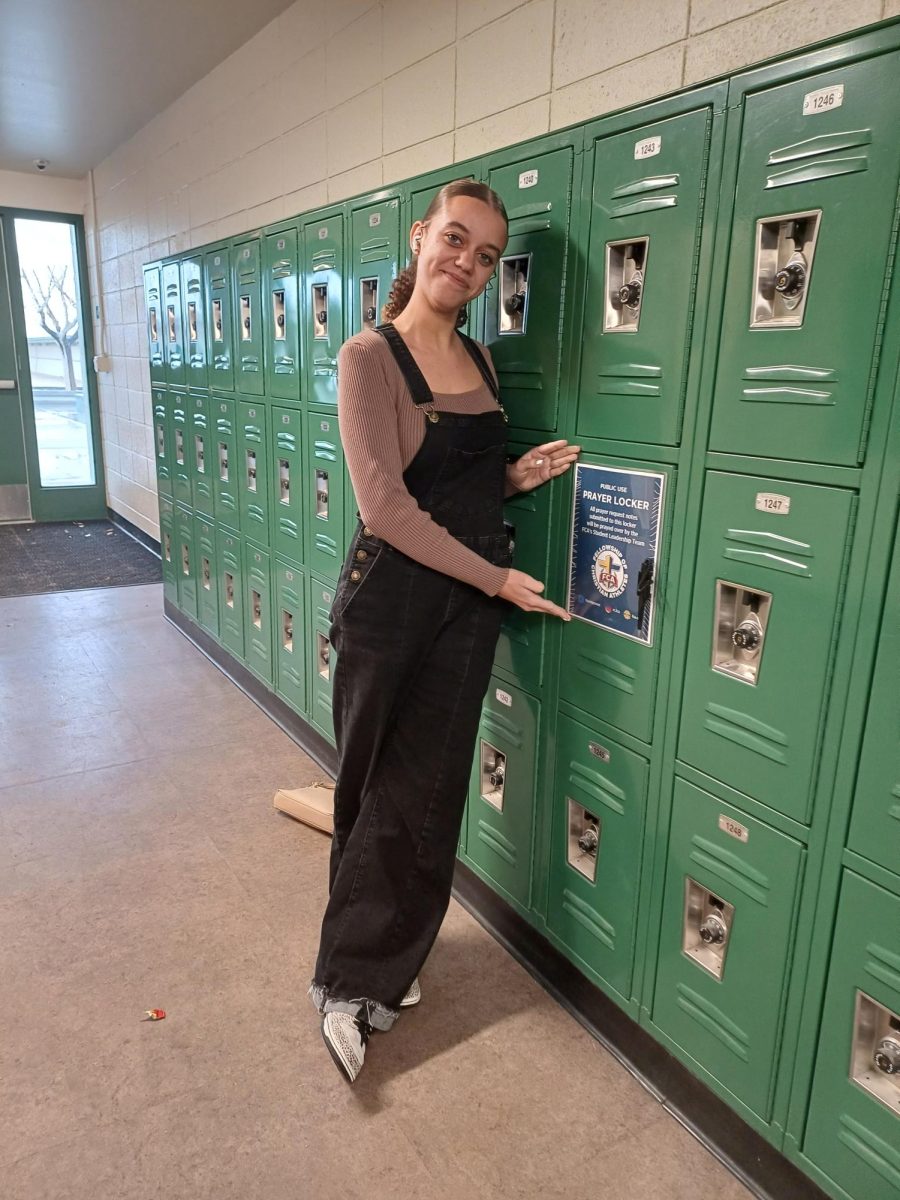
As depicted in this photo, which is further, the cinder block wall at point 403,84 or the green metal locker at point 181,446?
the green metal locker at point 181,446

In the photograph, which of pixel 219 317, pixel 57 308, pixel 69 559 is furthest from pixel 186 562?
pixel 57 308

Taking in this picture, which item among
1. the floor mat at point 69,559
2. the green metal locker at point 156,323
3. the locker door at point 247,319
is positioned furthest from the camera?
the floor mat at point 69,559

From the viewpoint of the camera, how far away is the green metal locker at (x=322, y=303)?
→ 2.78m

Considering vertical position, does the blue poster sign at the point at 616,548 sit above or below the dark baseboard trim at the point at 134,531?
above

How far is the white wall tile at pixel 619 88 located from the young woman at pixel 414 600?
0.37 meters

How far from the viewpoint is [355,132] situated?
112 inches

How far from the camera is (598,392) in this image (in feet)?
5.83

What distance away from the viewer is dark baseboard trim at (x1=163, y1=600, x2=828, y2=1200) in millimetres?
1588

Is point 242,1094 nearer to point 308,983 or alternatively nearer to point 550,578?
point 308,983

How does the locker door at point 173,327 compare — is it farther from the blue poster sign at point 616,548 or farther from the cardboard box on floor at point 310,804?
the blue poster sign at point 616,548

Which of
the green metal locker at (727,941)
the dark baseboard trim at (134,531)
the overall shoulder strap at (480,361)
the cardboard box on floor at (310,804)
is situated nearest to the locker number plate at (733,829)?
the green metal locker at (727,941)

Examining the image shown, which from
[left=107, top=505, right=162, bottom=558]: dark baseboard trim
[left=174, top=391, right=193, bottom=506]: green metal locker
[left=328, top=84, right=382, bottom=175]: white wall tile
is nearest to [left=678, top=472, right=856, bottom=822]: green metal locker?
[left=328, top=84, right=382, bottom=175]: white wall tile

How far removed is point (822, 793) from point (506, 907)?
1135 millimetres

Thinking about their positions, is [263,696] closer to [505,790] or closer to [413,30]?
[505,790]
